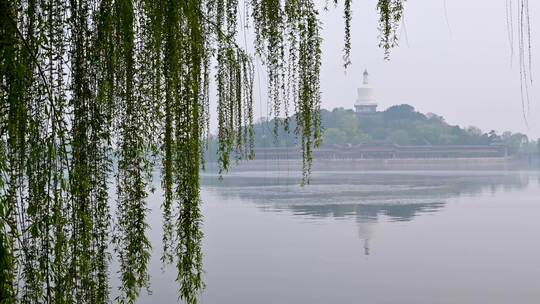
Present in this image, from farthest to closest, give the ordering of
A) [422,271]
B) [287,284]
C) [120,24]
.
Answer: [422,271], [287,284], [120,24]

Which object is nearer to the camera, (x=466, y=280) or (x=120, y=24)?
(x=120, y=24)

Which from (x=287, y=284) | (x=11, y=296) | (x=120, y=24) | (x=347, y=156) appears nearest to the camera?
(x=11, y=296)

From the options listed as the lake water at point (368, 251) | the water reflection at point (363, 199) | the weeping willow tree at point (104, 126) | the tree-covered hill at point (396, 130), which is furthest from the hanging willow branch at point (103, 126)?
the tree-covered hill at point (396, 130)

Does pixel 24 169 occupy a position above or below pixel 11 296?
above

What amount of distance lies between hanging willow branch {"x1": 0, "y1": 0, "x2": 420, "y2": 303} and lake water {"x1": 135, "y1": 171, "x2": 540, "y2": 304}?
5.07m

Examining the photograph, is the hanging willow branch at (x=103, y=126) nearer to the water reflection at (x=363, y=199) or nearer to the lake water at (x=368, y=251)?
the lake water at (x=368, y=251)

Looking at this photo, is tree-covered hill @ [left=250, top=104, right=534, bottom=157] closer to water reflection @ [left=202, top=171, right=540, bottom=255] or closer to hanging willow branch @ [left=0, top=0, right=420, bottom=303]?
water reflection @ [left=202, top=171, right=540, bottom=255]

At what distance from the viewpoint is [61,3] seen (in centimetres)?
132

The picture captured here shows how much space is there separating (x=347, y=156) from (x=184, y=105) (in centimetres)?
3877

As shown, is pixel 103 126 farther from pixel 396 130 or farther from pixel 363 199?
pixel 396 130

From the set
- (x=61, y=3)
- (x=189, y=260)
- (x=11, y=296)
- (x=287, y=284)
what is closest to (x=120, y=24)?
(x=61, y=3)

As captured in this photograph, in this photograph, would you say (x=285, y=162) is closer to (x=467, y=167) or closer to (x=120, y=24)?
(x=467, y=167)

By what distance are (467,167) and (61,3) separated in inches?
1620

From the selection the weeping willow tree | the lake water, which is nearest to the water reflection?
the lake water
